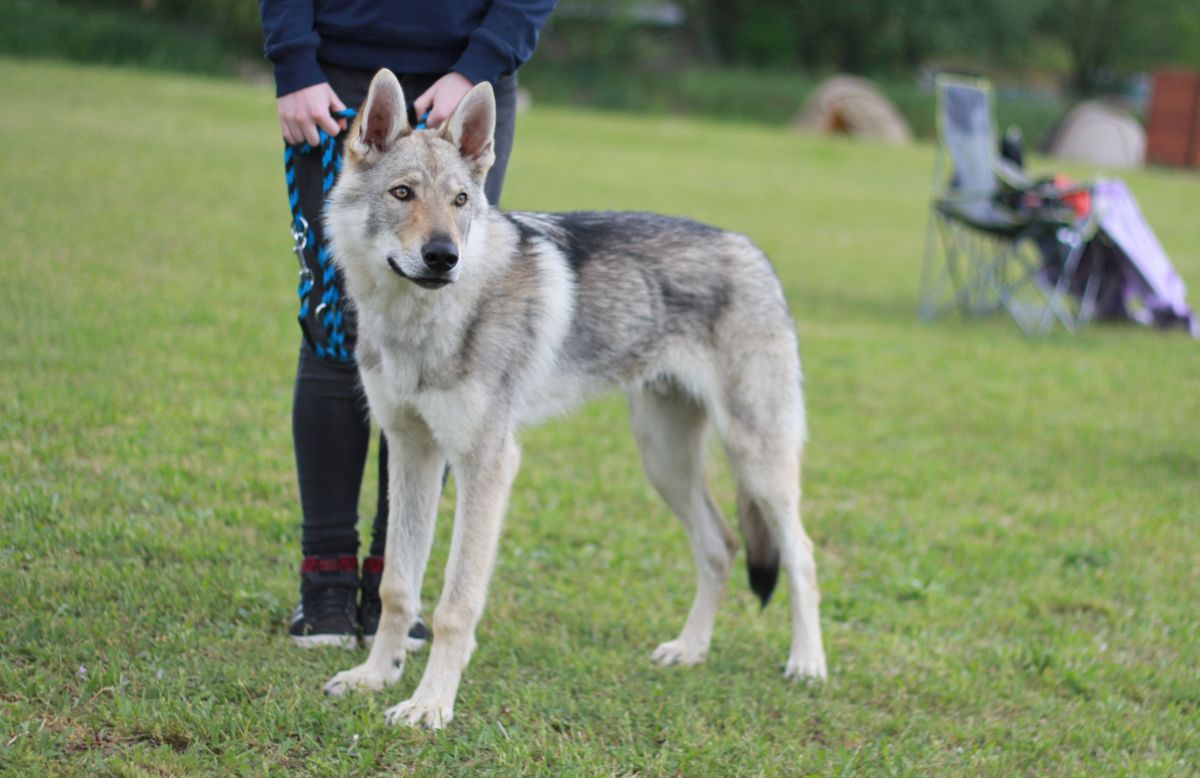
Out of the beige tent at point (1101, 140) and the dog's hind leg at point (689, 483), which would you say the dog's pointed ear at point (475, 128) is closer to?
the dog's hind leg at point (689, 483)

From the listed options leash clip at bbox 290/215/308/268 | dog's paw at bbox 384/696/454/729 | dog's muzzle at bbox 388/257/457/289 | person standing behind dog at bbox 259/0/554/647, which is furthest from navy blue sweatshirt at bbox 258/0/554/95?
dog's paw at bbox 384/696/454/729

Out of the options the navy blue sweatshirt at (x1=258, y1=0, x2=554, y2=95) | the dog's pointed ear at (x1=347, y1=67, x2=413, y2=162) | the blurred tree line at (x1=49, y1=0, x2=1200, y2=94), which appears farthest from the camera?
the blurred tree line at (x1=49, y1=0, x2=1200, y2=94)

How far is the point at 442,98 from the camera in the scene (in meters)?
3.57

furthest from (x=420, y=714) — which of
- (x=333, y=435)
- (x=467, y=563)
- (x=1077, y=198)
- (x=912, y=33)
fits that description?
(x=912, y=33)

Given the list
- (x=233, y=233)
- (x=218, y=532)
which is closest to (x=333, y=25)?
(x=218, y=532)

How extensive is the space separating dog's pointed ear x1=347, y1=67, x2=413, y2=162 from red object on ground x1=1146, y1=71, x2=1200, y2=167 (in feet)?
115

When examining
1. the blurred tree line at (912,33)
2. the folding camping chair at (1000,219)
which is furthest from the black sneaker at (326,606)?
the blurred tree line at (912,33)

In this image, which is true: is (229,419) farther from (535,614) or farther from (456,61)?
(456,61)

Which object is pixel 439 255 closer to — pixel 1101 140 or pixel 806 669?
pixel 806 669

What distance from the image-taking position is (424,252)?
3123mm

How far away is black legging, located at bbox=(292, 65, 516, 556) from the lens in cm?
379

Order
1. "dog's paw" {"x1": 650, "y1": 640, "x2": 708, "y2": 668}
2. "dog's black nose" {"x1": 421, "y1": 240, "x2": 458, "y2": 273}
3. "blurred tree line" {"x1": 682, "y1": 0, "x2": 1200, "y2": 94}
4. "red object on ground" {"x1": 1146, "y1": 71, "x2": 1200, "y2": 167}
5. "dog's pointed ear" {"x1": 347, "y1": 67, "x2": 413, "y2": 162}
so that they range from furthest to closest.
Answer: "blurred tree line" {"x1": 682, "y1": 0, "x2": 1200, "y2": 94} → "red object on ground" {"x1": 1146, "y1": 71, "x2": 1200, "y2": 167} → "dog's paw" {"x1": 650, "y1": 640, "x2": 708, "y2": 668} → "dog's pointed ear" {"x1": 347, "y1": 67, "x2": 413, "y2": 162} → "dog's black nose" {"x1": 421, "y1": 240, "x2": 458, "y2": 273}

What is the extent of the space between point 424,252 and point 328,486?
1.06 meters

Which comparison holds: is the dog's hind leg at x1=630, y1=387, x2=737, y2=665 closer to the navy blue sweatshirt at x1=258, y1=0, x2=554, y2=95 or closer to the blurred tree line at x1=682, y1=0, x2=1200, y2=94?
the navy blue sweatshirt at x1=258, y1=0, x2=554, y2=95
